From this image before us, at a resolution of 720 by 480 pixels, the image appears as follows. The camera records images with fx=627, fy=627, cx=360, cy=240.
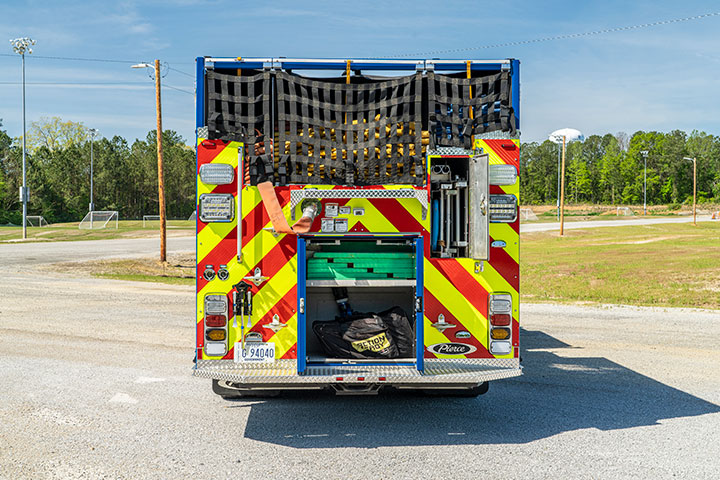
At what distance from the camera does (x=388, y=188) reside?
210 inches

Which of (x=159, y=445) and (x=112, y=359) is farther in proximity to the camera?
(x=112, y=359)

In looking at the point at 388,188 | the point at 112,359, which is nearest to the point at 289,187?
the point at 388,188

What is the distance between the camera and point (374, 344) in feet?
18.2

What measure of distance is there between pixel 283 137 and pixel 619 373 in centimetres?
515

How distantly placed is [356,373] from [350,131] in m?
2.05

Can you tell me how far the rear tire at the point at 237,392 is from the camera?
20.1 feet

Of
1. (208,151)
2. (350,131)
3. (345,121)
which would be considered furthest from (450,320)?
(208,151)

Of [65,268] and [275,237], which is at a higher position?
[275,237]

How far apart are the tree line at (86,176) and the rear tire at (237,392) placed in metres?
75.9

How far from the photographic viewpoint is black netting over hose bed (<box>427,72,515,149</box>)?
542 centimetres

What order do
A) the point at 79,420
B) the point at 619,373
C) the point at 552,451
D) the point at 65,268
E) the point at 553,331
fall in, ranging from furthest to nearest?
the point at 65,268, the point at 553,331, the point at 619,373, the point at 79,420, the point at 552,451

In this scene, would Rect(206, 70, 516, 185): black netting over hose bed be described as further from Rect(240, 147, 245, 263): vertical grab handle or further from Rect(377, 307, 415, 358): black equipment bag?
Rect(377, 307, 415, 358): black equipment bag

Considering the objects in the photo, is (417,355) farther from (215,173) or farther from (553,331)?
(553,331)

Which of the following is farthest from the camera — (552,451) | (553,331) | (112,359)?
(553,331)
